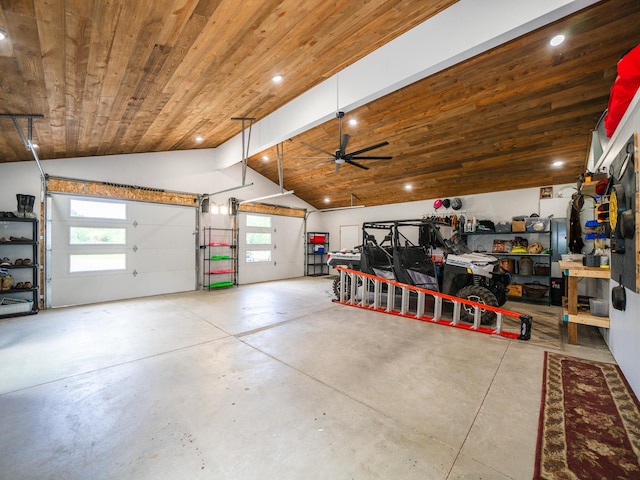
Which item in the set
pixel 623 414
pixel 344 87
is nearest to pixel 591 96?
pixel 344 87

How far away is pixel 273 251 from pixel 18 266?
6.24 metres

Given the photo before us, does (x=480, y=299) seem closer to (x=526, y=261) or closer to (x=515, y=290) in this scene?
(x=515, y=290)

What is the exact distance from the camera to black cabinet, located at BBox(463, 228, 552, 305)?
6000 mm

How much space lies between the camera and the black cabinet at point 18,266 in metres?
4.76

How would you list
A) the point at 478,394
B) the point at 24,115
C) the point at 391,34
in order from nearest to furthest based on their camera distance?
the point at 478,394, the point at 391,34, the point at 24,115

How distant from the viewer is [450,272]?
482 cm

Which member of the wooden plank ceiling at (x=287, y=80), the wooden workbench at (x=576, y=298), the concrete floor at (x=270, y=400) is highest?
the wooden plank ceiling at (x=287, y=80)

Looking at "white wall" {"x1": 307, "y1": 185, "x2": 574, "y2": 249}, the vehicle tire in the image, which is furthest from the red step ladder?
"white wall" {"x1": 307, "y1": 185, "x2": 574, "y2": 249}

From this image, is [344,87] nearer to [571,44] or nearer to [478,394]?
[571,44]

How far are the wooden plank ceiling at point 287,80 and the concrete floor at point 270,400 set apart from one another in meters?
3.11

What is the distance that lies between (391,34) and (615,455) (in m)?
4.31

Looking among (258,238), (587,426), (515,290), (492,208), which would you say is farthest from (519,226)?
(258,238)

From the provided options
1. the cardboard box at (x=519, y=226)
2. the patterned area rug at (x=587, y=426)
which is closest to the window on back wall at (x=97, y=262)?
the patterned area rug at (x=587, y=426)

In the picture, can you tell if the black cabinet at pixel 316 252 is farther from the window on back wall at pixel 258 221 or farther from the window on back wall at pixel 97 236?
the window on back wall at pixel 97 236
